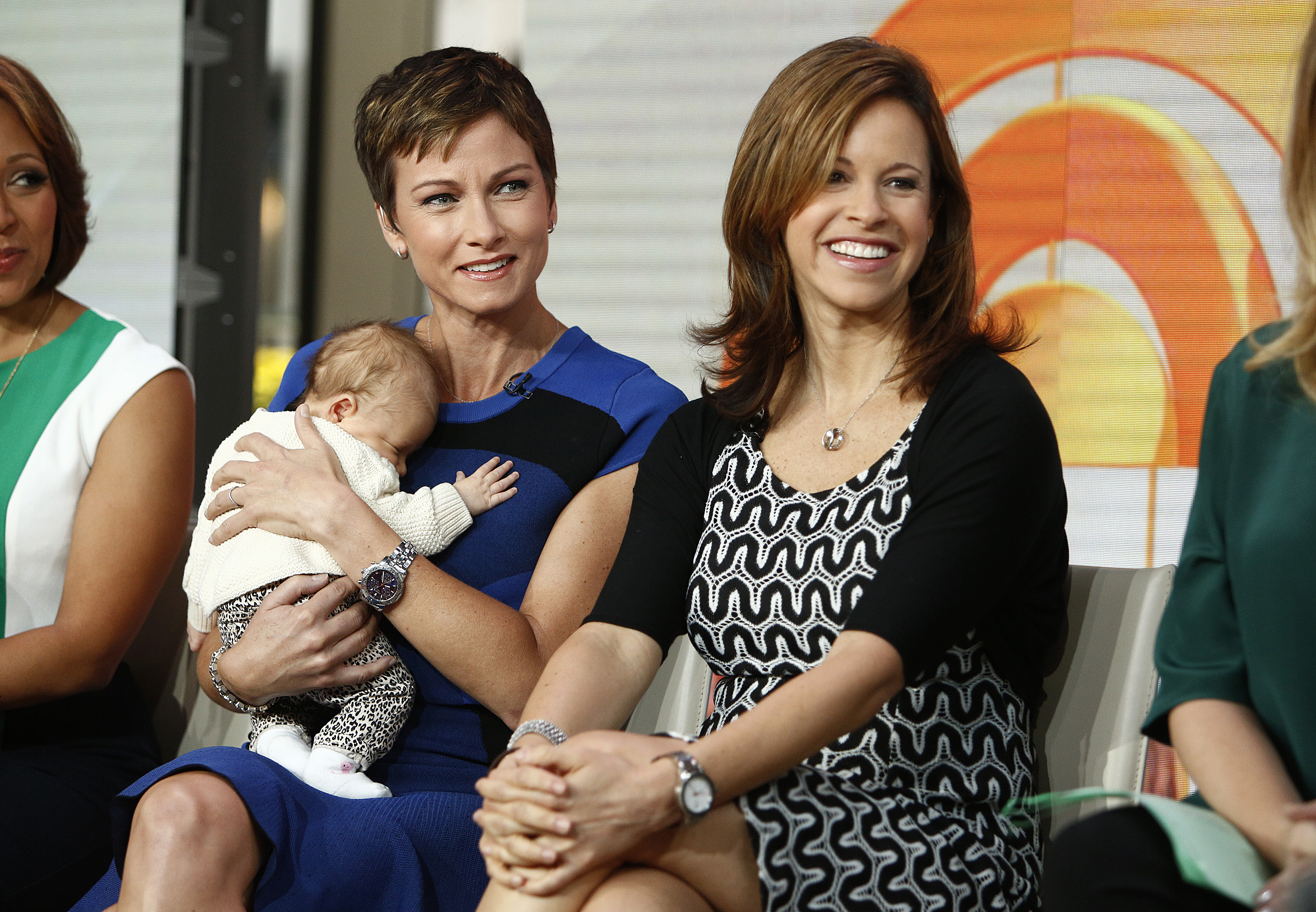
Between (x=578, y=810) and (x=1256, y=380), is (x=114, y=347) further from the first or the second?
(x=1256, y=380)

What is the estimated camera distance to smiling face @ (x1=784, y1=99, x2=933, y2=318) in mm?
1715

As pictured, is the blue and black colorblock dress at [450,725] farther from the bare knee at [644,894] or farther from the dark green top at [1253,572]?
the dark green top at [1253,572]

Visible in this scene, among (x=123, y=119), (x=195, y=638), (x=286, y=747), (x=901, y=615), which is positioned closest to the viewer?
(x=901, y=615)

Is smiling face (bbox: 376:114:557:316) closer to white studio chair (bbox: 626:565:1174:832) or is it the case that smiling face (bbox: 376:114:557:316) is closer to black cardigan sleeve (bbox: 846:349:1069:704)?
black cardigan sleeve (bbox: 846:349:1069:704)

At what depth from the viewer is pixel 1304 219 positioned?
1.28 m

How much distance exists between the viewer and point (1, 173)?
2.18m

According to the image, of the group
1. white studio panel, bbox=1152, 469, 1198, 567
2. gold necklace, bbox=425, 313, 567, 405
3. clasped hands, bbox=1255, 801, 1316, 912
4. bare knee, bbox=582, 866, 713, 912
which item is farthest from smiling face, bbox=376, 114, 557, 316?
white studio panel, bbox=1152, 469, 1198, 567

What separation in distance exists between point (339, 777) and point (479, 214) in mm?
888

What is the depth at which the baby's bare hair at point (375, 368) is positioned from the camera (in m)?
1.97

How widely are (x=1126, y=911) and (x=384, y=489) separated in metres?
1.23

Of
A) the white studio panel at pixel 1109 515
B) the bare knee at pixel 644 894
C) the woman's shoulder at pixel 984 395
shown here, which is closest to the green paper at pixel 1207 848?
the bare knee at pixel 644 894

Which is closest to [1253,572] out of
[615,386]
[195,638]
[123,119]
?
[615,386]

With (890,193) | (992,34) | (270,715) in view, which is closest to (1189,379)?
(992,34)

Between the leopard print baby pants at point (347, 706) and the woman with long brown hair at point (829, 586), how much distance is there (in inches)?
12.0
